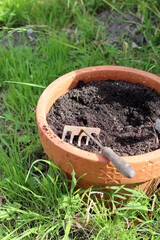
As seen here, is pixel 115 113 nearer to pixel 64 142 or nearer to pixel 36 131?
pixel 64 142

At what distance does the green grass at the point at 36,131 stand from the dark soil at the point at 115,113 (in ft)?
0.92

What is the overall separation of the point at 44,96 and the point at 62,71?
858 mm

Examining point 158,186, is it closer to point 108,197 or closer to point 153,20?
point 108,197

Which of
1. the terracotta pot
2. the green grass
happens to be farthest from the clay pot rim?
the green grass

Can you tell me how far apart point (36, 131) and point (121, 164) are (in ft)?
3.49

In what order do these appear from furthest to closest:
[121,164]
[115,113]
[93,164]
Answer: [115,113]
[93,164]
[121,164]

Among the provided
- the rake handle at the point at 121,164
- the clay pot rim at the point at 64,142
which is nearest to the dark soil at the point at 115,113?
the clay pot rim at the point at 64,142

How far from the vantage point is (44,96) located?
1.68 metres

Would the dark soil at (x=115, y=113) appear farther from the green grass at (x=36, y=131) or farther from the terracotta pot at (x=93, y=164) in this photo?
the green grass at (x=36, y=131)

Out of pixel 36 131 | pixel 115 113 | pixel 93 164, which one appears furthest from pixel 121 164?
pixel 36 131

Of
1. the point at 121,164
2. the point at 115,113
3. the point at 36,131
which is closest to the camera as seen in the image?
the point at 121,164

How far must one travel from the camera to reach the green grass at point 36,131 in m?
1.46

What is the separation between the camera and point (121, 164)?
1.17m

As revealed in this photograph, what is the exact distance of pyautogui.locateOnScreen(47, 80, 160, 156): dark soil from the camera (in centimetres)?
154
